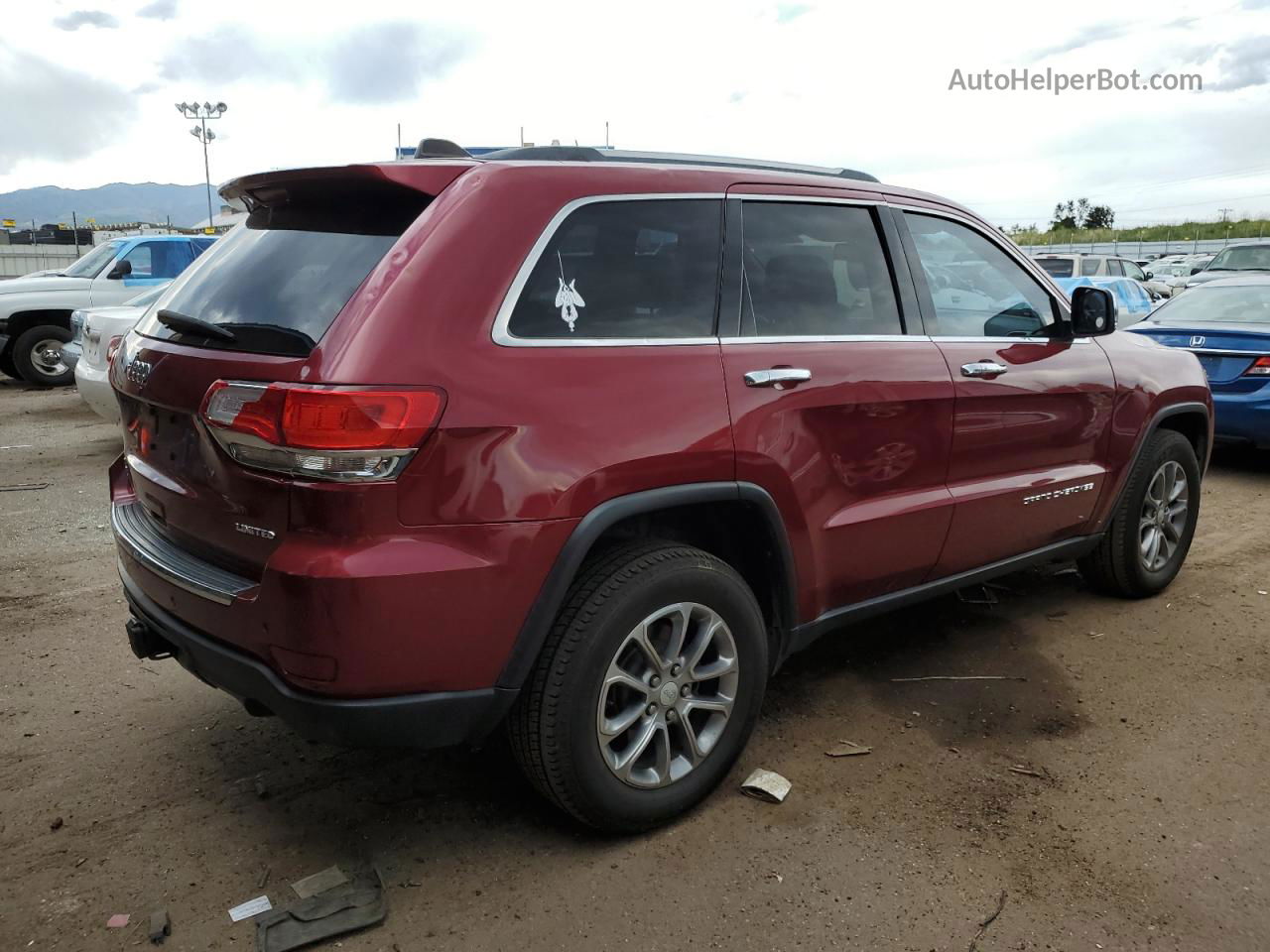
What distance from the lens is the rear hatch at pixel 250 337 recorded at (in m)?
2.44

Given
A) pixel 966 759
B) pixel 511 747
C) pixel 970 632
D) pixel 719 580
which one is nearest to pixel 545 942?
pixel 511 747

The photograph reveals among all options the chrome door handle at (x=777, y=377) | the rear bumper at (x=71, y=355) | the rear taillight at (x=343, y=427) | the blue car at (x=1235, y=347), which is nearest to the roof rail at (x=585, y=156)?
the chrome door handle at (x=777, y=377)

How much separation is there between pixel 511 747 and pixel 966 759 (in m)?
1.57

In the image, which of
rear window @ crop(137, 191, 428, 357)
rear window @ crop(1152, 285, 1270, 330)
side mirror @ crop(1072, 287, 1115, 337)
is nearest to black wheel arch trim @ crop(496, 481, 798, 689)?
rear window @ crop(137, 191, 428, 357)

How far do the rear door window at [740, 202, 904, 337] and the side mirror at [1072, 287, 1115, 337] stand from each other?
3.59 feet

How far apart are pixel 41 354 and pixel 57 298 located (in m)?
0.78

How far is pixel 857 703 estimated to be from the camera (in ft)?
12.4

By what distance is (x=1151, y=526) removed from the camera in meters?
4.81

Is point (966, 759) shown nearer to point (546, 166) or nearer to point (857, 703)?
point (857, 703)

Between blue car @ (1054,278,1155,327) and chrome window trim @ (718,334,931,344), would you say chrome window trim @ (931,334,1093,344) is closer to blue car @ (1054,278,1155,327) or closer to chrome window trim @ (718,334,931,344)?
chrome window trim @ (718,334,931,344)

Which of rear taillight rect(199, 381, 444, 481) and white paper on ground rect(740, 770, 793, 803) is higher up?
rear taillight rect(199, 381, 444, 481)

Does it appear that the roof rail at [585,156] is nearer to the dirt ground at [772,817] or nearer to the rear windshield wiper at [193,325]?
the rear windshield wiper at [193,325]

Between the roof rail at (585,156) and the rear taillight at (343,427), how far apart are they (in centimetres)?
81

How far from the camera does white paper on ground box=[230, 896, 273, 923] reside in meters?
2.54
